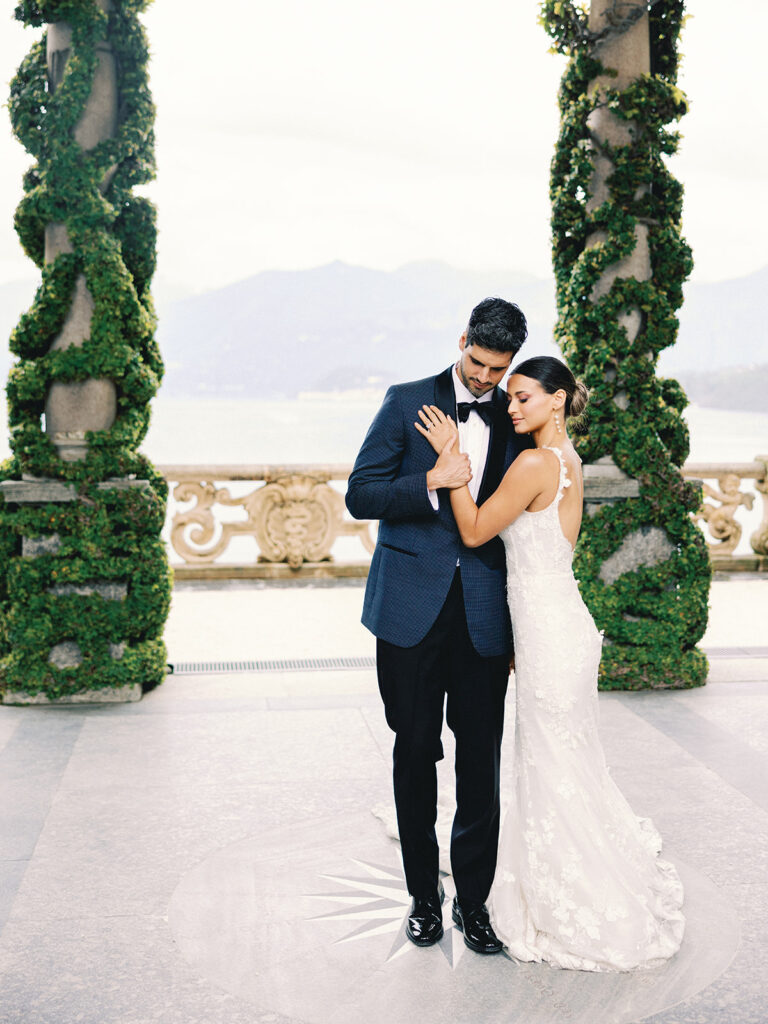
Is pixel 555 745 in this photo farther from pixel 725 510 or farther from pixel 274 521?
pixel 725 510

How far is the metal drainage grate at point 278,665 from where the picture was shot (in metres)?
6.58

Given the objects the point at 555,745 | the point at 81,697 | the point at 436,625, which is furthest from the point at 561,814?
the point at 81,697

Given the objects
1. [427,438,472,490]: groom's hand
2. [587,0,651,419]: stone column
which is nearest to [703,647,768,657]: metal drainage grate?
[587,0,651,419]: stone column

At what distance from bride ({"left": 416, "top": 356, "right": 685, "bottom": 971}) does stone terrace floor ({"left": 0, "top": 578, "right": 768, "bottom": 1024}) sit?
0.11 m

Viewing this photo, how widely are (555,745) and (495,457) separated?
0.91m

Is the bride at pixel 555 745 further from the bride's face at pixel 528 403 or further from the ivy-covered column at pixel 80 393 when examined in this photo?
the ivy-covered column at pixel 80 393

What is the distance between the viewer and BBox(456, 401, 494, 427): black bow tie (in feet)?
A: 10.8

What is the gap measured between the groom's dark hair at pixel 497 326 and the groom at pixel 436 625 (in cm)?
13

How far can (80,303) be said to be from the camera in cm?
581

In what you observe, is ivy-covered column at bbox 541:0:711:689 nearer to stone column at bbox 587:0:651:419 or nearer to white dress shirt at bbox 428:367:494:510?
stone column at bbox 587:0:651:419

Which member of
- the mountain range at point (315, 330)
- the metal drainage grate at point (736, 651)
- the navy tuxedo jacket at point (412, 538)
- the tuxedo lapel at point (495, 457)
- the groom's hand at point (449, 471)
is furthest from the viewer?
the mountain range at point (315, 330)

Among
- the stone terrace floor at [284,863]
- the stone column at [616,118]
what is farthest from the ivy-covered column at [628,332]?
the stone terrace floor at [284,863]

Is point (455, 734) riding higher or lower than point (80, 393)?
lower

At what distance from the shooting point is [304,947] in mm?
3291
